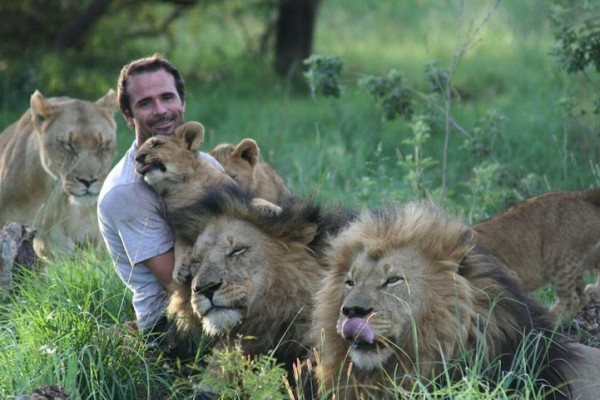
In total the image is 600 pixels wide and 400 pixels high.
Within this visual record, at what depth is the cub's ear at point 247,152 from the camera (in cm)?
584

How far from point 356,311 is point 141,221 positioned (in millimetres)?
1307

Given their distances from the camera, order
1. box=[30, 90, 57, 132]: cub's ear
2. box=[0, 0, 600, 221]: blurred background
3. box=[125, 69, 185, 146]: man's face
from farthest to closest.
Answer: box=[30, 90, 57, 132]: cub's ear, box=[0, 0, 600, 221]: blurred background, box=[125, 69, 185, 146]: man's face

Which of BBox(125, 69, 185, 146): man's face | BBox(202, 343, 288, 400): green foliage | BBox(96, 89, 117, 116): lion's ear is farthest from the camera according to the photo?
BBox(96, 89, 117, 116): lion's ear

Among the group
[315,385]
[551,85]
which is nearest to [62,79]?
[551,85]

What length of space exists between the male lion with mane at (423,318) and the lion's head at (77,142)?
3.24m

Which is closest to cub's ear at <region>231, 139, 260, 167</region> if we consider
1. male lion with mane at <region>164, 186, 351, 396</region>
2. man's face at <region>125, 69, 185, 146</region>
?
man's face at <region>125, 69, 185, 146</region>

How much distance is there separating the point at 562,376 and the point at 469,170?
4797 millimetres

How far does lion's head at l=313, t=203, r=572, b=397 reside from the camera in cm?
377

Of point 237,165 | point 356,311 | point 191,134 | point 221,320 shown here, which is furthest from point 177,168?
point 356,311

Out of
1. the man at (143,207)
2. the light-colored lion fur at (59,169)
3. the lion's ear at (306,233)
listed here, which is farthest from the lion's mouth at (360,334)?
the light-colored lion fur at (59,169)

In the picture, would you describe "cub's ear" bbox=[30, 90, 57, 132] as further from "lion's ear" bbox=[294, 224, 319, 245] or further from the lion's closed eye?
the lion's closed eye

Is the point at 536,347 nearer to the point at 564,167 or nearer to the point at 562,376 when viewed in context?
the point at 562,376

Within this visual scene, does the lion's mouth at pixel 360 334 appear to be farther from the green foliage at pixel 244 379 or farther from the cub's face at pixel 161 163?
the cub's face at pixel 161 163

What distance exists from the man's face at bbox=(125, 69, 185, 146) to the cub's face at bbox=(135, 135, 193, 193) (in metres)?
0.31
